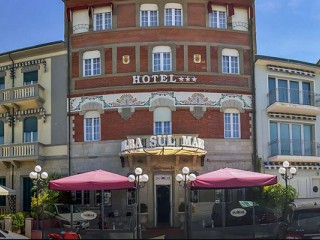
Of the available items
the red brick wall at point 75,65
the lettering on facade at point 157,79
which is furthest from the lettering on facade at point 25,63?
the lettering on facade at point 157,79

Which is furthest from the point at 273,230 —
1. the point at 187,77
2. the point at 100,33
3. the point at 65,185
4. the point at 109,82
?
the point at 100,33

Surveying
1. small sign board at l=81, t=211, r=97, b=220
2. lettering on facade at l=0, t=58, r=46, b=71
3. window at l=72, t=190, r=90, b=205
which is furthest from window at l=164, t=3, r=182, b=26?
small sign board at l=81, t=211, r=97, b=220

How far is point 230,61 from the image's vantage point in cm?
2870

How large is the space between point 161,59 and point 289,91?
316 inches

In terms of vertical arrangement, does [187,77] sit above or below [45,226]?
above

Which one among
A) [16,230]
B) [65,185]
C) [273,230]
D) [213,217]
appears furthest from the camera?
[16,230]

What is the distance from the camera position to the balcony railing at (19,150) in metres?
28.7

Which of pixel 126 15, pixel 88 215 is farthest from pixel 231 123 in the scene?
pixel 88 215

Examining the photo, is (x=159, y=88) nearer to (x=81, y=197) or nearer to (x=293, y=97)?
(x=81, y=197)

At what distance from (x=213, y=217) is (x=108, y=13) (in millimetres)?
14245

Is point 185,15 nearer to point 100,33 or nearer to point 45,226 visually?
point 100,33

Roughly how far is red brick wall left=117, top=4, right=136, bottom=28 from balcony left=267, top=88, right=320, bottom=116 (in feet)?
29.4

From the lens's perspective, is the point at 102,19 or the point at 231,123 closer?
the point at 231,123

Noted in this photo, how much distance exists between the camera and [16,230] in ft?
82.8
